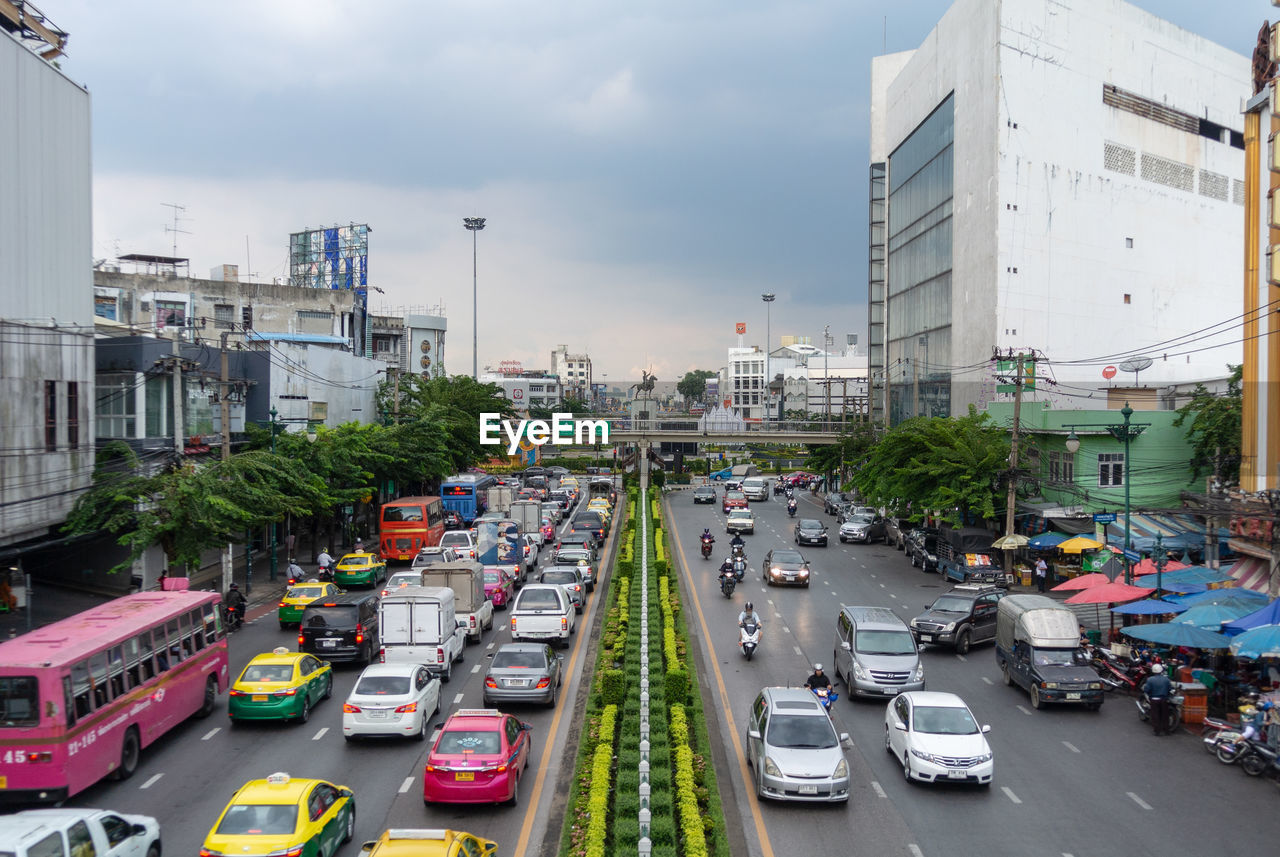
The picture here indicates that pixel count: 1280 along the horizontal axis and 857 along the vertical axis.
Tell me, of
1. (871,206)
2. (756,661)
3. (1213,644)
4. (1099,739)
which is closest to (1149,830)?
(1099,739)

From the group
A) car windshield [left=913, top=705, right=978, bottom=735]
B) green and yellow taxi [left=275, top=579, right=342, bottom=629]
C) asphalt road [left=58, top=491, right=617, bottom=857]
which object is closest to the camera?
asphalt road [left=58, top=491, right=617, bottom=857]

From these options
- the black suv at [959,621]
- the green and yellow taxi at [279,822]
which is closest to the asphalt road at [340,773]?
the green and yellow taxi at [279,822]

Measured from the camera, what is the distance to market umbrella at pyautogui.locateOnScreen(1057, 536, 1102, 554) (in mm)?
36875

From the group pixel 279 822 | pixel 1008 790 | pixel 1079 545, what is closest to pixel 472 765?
pixel 279 822

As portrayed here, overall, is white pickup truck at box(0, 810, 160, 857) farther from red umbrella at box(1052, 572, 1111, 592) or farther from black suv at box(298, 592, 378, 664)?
red umbrella at box(1052, 572, 1111, 592)

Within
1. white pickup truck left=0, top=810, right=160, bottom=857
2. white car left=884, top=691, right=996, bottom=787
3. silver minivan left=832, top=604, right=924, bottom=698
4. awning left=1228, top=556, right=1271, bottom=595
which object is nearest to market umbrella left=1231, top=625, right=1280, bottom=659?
white car left=884, top=691, right=996, bottom=787

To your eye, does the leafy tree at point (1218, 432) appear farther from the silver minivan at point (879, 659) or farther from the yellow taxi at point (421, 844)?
the yellow taxi at point (421, 844)

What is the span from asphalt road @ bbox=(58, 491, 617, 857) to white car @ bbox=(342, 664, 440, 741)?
1.34 feet

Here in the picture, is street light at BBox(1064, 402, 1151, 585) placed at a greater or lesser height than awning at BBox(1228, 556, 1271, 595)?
greater

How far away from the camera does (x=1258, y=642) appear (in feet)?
62.2

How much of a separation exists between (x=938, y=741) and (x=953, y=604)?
12.0 metres

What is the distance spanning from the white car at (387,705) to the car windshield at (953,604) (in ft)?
50.3

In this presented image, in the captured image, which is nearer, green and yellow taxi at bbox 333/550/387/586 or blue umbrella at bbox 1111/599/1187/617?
blue umbrella at bbox 1111/599/1187/617

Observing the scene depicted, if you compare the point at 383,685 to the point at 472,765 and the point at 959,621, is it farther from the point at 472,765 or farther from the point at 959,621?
the point at 959,621
